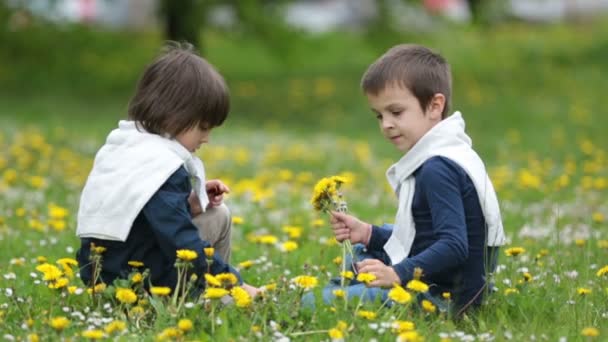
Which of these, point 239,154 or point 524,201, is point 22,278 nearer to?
point 524,201

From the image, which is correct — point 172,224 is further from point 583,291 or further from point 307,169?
point 307,169

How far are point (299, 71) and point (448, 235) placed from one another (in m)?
16.4

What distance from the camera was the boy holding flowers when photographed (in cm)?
354

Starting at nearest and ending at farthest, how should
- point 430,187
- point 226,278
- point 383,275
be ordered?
1. point 226,278
2. point 383,275
3. point 430,187

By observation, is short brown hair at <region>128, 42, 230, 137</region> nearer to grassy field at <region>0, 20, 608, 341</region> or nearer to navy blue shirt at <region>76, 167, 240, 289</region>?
navy blue shirt at <region>76, 167, 240, 289</region>

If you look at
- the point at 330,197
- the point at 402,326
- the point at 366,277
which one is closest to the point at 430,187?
the point at 330,197

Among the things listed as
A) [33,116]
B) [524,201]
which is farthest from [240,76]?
[524,201]

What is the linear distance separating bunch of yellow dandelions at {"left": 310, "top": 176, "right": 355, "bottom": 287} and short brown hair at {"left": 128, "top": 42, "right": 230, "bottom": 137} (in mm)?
544

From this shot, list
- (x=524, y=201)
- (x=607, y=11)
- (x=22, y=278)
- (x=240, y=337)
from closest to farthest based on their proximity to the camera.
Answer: (x=240, y=337), (x=22, y=278), (x=524, y=201), (x=607, y=11)

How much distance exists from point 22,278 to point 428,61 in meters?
2.01

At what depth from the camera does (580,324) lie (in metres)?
3.40

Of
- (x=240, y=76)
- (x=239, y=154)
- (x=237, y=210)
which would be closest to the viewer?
(x=237, y=210)

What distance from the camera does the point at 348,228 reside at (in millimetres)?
3799

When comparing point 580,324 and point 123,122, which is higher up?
point 123,122
